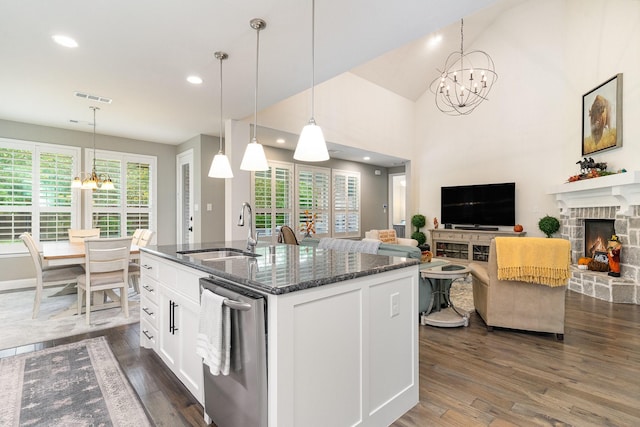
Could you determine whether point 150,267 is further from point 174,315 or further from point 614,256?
point 614,256

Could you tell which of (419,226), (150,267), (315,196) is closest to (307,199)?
(315,196)

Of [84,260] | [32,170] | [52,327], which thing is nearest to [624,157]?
[84,260]

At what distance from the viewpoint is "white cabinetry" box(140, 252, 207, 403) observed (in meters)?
1.87

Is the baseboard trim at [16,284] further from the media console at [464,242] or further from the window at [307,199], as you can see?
the media console at [464,242]

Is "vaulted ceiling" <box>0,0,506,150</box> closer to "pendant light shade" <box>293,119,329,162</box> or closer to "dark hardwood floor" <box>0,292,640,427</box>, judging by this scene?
"pendant light shade" <box>293,119,329,162</box>

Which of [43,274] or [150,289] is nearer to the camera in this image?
[150,289]

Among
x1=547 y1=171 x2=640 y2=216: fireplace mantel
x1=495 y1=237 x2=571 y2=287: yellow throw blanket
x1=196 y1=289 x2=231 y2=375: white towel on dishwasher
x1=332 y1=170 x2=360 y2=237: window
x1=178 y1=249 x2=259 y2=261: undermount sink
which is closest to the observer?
x1=196 y1=289 x2=231 y2=375: white towel on dishwasher

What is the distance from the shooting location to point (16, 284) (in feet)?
16.0

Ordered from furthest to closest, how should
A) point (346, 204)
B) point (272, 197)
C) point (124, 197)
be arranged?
point (346, 204)
point (272, 197)
point (124, 197)

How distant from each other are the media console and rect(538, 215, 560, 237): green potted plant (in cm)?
42

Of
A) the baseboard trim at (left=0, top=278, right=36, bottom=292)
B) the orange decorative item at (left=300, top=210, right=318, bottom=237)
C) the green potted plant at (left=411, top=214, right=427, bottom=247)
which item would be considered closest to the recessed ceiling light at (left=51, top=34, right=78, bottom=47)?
the baseboard trim at (left=0, top=278, right=36, bottom=292)

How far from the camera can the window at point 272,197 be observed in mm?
6227

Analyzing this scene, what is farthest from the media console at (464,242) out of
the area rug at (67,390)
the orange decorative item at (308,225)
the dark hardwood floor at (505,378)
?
the area rug at (67,390)

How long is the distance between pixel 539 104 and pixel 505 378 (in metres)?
5.92
